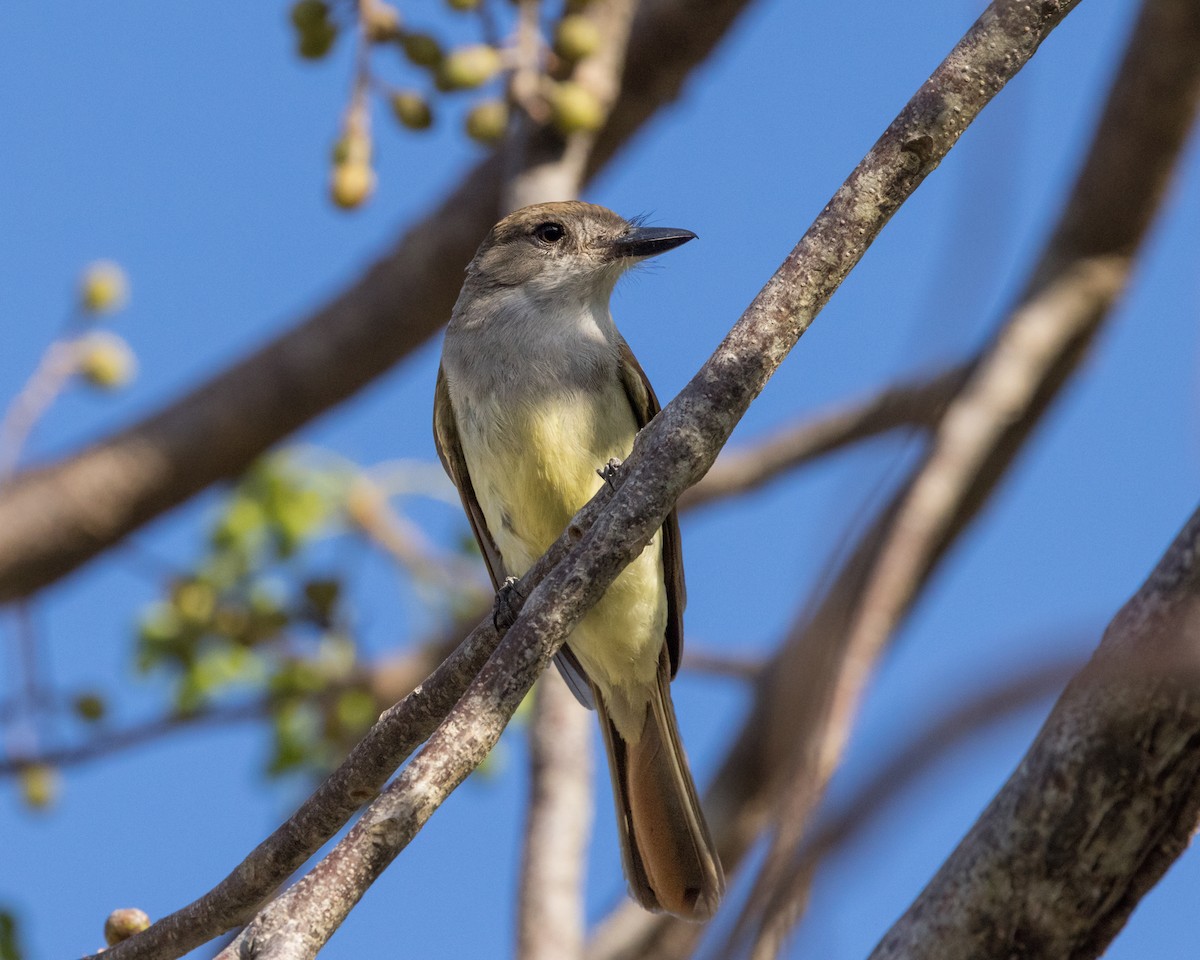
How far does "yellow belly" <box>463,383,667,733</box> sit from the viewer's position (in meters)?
4.25

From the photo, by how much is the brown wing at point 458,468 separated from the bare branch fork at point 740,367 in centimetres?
244

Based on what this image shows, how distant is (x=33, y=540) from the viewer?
18.6 feet

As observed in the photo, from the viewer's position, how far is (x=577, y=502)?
13.9ft

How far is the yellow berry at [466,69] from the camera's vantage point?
4707 mm

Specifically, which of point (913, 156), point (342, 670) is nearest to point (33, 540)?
point (342, 670)

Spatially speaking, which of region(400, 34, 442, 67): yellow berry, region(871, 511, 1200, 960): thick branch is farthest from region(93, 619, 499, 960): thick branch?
region(400, 34, 442, 67): yellow berry

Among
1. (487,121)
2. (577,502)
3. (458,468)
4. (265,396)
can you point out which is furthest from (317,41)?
(577,502)

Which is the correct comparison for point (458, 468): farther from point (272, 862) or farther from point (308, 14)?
point (272, 862)

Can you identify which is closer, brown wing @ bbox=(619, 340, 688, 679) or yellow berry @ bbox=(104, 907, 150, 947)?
yellow berry @ bbox=(104, 907, 150, 947)

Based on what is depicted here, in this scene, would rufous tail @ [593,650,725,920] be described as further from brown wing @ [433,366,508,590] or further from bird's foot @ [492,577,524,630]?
bird's foot @ [492,577,524,630]

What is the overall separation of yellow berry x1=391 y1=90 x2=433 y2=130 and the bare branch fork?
9.00 feet

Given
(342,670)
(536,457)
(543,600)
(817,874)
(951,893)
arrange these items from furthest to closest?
(342,670) < (536,457) < (543,600) < (951,893) < (817,874)

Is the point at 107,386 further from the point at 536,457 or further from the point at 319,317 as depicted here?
the point at 536,457

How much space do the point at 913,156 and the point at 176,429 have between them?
4.10 m
